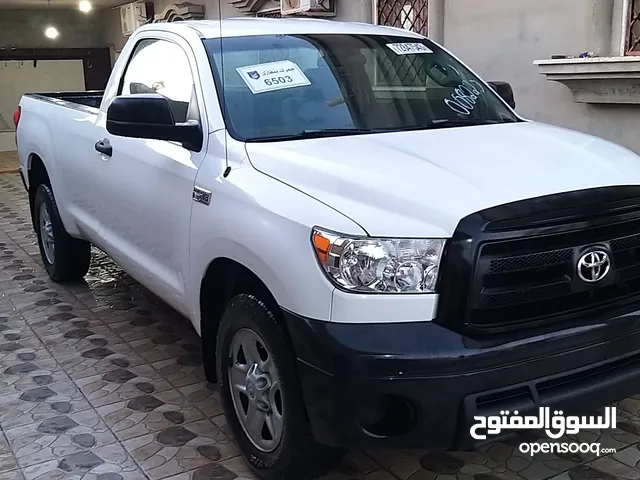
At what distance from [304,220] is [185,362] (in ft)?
6.67

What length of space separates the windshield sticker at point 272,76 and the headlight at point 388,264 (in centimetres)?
121

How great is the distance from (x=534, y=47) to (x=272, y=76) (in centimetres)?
359

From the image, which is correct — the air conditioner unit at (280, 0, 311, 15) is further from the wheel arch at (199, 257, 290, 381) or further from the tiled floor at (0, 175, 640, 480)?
the wheel arch at (199, 257, 290, 381)

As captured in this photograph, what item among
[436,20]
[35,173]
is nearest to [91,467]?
[35,173]

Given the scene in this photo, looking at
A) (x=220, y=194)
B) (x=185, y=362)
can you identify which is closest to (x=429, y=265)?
(x=220, y=194)

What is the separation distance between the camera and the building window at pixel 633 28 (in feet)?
17.7

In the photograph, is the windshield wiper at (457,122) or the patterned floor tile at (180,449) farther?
the windshield wiper at (457,122)

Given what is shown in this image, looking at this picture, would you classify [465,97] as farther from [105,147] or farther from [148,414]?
[148,414]

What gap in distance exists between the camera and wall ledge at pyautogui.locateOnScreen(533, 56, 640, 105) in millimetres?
5145

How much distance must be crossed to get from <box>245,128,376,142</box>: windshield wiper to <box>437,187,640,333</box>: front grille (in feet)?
3.22

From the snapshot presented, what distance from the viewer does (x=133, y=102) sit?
3078 millimetres

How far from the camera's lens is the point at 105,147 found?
13.5 ft

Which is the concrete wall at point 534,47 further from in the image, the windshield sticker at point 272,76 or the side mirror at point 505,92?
the windshield sticker at point 272,76

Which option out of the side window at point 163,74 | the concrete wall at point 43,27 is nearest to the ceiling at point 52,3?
the concrete wall at point 43,27
